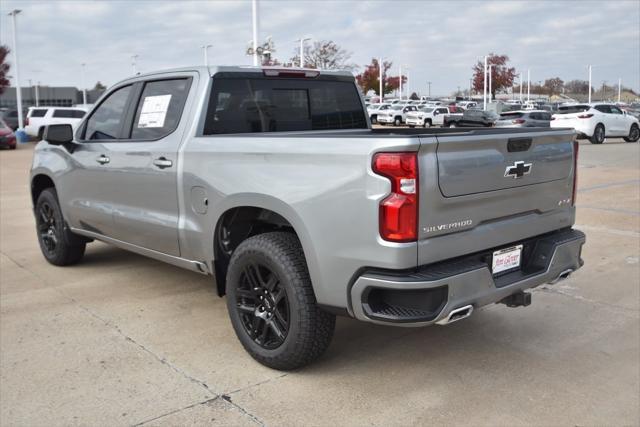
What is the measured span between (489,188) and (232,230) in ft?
5.68

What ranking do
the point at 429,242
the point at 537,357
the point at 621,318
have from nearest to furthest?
1. the point at 429,242
2. the point at 537,357
3. the point at 621,318

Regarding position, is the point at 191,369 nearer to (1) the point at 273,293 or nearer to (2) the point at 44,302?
(1) the point at 273,293

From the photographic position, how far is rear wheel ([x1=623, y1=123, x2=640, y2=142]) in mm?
25891

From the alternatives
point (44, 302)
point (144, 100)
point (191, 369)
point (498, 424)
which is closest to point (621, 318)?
point (498, 424)

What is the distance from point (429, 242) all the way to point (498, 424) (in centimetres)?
99

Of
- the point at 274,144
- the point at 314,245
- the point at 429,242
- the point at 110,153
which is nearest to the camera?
the point at 429,242

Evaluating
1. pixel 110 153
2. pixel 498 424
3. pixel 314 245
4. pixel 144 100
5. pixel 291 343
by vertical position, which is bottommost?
pixel 498 424

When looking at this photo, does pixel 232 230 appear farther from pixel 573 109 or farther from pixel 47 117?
pixel 47 117

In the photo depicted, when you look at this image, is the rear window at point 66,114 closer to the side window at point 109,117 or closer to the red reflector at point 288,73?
the side window at point 109,117

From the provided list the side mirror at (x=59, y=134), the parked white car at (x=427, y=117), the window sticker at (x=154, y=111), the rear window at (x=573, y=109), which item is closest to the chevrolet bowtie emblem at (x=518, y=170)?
the window sticker at (x=154, y=111)

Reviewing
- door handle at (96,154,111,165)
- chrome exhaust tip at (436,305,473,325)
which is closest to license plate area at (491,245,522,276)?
chrome exhaust tip at (436,305,473,325)

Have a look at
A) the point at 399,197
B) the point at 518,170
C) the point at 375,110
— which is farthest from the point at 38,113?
the point at 399,197

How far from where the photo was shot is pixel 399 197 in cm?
314

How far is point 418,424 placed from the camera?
3264mm
